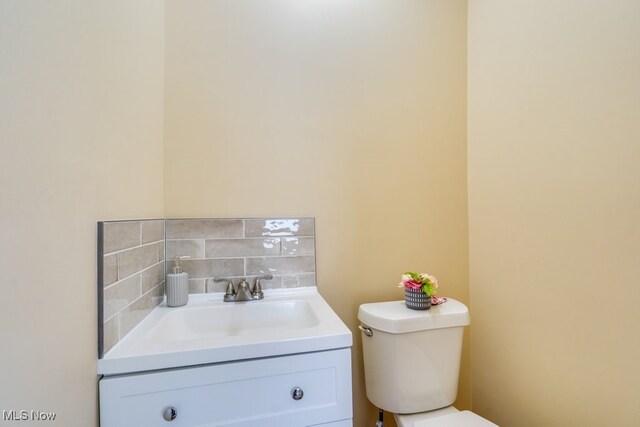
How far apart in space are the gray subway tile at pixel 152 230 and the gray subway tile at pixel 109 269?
0.21 m

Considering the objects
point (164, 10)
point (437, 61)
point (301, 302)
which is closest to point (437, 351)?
point (301, 302)

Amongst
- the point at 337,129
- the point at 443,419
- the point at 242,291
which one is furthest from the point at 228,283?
the point at 443,419

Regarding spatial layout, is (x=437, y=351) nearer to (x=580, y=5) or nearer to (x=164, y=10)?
(x=580, y=5)

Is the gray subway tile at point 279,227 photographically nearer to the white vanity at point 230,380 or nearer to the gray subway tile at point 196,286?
the gray subway tile at point 196,286

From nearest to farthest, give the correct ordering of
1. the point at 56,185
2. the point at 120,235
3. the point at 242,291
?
the point at 56,185, the point at 120,235, the point at 242,291

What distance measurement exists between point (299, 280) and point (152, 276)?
1.96 feet

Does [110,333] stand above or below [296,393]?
above

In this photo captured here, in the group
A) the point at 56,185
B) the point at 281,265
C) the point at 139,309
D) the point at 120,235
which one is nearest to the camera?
the point at 56,185

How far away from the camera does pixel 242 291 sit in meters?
1.20

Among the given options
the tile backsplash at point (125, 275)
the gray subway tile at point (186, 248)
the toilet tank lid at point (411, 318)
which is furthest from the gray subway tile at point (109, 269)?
the toilet tank lid at point (411, 318)

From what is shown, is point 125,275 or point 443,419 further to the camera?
point 443,419

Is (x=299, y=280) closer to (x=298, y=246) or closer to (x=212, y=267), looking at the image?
(x=298, y=246)

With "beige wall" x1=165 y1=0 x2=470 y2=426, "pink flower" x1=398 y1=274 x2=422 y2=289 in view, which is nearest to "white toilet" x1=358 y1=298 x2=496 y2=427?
"pink flower" x1=398 y1=274 x2=422 y2=289

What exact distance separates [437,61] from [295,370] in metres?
1.63
